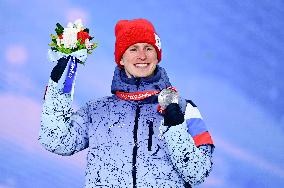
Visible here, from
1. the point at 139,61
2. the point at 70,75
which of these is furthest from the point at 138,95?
the point at 70,75

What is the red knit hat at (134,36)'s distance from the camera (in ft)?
12.2

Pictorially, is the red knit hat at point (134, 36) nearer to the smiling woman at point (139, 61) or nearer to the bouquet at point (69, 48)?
the smiling woman at point (139, 61)

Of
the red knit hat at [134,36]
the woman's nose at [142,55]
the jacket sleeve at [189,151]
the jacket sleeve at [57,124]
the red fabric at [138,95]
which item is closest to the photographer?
the jacket sleeve at [189,151]

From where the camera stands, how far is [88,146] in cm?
356

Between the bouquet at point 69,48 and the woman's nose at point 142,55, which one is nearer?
the bouquet at point 69,48

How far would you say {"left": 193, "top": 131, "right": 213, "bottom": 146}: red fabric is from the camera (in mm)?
3324

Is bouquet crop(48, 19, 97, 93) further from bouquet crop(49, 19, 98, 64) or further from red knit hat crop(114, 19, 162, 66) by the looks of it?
red knit hat crop(114, 19, 162, 66)

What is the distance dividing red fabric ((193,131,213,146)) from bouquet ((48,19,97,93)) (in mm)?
804

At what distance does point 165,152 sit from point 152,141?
101 mm

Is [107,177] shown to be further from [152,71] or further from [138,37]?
[138,37]

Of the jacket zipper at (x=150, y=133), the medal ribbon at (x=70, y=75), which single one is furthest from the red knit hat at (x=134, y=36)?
the jacket zipper at (x=150, y=133)

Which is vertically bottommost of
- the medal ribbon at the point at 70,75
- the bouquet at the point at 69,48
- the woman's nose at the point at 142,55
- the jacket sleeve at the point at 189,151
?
the jacket sleeve at the point at 189,151

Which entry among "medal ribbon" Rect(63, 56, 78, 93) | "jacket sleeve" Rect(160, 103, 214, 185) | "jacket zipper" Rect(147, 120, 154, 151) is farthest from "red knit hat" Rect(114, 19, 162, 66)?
"jacket sleeve" Rect(160, 103, 214, 185)

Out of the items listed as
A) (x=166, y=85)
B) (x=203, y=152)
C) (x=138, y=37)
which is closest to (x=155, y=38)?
(x=138, y=37)
